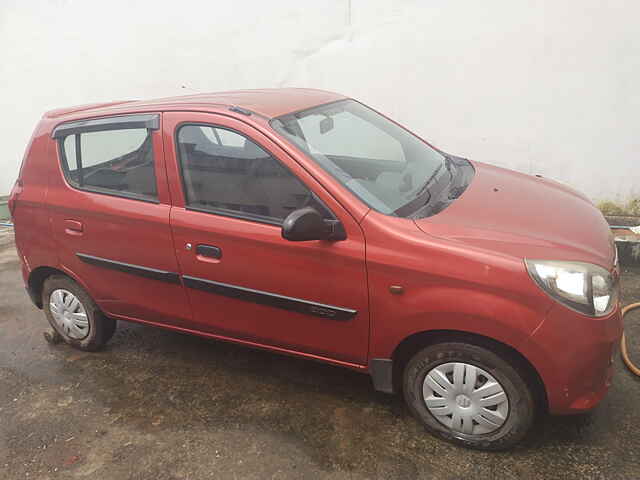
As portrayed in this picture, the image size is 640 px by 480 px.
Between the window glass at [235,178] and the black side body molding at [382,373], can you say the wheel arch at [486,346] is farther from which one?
the window glass at [235,178]

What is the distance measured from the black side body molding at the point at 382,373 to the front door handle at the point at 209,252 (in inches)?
37.7

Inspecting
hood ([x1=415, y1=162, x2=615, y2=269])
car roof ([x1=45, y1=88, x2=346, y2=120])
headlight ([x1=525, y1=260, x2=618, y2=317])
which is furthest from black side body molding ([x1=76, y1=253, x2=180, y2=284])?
headlight ([x1=525, y1=260, x2=618, y2=317])

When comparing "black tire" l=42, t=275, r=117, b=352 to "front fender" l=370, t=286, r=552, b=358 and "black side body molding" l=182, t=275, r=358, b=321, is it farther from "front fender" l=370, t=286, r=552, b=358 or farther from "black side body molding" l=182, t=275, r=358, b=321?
"front fender" l=370, t=286, r=552, b=358

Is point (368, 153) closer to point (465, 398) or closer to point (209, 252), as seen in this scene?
point (209, 252)

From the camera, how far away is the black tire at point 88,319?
3.57 meters

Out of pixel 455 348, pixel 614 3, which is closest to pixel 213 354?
pixel 455 348

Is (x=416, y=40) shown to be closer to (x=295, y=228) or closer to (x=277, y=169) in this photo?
(x=277, y=169)

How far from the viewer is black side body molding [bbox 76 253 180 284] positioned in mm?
3051

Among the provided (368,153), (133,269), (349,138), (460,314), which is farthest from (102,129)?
(460,314)

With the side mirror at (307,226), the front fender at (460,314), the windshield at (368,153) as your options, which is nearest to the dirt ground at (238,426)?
the front fender at (460,314)

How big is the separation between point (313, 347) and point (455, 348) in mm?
752

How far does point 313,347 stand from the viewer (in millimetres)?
2836

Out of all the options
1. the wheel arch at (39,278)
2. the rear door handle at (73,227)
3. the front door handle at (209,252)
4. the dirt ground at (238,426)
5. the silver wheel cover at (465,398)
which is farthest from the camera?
the wheel arch at (39,278)

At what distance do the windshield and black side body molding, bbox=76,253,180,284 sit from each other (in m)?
1.04
